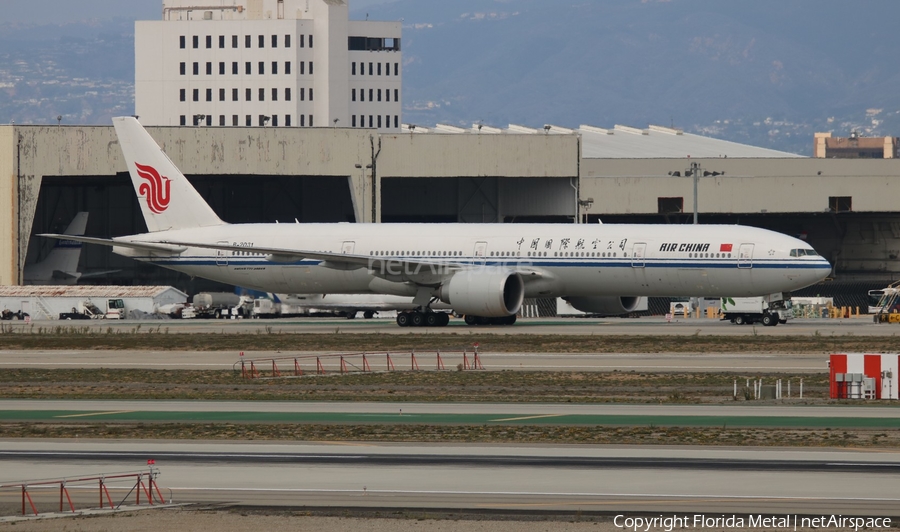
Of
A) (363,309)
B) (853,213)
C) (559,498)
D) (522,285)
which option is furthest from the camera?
(853,213)

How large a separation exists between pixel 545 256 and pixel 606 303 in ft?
14.0

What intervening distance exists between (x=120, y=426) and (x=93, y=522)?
913 cm

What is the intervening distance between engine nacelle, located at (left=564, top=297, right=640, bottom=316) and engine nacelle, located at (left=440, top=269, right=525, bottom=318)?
3513 millimetres

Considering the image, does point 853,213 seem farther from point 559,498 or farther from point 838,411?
point 559,498

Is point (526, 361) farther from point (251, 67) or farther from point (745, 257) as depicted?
point (251, 67)

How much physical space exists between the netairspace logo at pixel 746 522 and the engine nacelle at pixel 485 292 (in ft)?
119

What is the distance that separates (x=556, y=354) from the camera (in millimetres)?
42750

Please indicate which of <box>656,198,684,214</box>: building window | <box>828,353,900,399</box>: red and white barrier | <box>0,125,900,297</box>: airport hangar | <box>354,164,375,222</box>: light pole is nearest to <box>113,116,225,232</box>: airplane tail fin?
<box>0,125,900,297</box>: airport hangar

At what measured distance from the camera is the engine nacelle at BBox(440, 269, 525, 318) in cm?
5306

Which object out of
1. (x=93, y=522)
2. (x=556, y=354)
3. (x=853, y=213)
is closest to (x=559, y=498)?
(x=93, y=522)

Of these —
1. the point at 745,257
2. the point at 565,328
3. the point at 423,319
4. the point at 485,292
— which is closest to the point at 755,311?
the point at 745,257

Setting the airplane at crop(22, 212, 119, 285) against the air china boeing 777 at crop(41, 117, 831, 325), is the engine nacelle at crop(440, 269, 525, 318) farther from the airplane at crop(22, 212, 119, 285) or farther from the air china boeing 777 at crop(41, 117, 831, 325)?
the airplane at crop(22, 212, 119, 285)

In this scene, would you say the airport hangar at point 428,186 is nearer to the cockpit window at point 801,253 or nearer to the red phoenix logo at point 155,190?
the red phoenix logo at point 155,190

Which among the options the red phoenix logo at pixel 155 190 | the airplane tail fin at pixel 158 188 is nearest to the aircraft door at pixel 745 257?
the airplane tail fin at pixel 158 188
